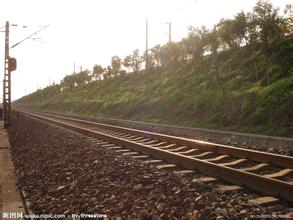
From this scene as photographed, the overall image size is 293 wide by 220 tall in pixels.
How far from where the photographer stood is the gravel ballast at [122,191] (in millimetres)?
4973

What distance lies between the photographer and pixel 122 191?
6.25 metres

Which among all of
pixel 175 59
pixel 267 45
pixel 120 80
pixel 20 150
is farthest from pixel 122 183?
pixel 120 80

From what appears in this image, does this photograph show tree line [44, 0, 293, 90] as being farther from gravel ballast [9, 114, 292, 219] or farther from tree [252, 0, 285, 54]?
gravel ballast [9, 114, 292, 219]

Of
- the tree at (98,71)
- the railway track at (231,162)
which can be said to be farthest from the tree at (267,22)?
the tree at (98,71)

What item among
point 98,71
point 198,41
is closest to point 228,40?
point 198,41

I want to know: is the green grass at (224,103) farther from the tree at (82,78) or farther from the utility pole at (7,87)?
the tree at (82,78)

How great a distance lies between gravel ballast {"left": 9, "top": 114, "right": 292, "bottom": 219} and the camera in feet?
16.3

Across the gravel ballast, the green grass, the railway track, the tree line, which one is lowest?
the gravel ballast

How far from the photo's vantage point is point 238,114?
1850 cm

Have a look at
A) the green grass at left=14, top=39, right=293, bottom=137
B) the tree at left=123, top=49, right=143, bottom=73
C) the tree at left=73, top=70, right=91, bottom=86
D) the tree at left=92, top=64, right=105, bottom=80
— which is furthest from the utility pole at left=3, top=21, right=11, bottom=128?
the tree at left=73, top=70, right=91, bottom=86

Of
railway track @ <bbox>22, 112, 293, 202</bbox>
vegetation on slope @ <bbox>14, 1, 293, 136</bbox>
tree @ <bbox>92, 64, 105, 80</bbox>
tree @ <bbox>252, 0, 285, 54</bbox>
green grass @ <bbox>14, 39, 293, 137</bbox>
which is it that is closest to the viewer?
railway track @ <bbox>22, 112, 293, 202</bbox>

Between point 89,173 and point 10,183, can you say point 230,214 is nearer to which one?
point 89,173

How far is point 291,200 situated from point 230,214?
1051 mm

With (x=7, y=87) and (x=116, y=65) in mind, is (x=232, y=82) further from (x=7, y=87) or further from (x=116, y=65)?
(x=116, y=65)
